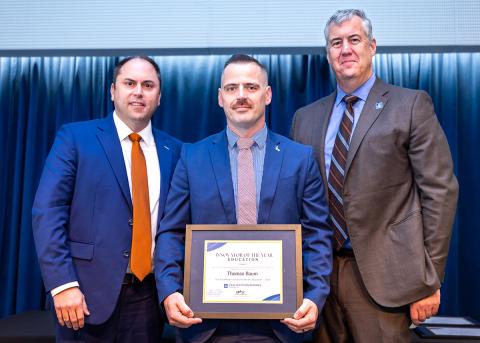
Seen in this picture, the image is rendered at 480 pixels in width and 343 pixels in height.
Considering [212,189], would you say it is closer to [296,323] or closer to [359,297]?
[296,323]

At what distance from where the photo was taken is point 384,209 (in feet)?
6.07

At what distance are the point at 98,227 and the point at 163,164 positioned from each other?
0.39m

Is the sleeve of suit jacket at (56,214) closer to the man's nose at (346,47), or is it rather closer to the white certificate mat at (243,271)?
the white certificate mat at (243,271)

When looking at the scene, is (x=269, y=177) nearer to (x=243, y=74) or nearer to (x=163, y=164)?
(x=243, y=74)

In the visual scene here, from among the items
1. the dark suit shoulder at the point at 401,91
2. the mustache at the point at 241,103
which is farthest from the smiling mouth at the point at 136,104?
the dark suit shoulder at the point at 401,91

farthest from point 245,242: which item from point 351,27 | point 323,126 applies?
point 351,27

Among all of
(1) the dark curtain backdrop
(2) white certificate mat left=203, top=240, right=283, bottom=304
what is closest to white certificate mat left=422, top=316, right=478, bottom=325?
(1) the dark curtain backdrop

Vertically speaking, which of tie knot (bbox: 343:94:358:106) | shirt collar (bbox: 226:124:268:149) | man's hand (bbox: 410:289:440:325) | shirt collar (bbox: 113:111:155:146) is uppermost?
tie knot (bbox: 343:94:358:106)

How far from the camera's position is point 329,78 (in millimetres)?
4004

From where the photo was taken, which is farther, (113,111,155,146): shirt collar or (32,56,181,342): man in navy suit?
(113,111,155,146): shirt collar

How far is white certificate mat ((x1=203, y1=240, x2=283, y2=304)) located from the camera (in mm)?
1573

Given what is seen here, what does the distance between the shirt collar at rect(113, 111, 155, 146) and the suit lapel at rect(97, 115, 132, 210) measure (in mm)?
29

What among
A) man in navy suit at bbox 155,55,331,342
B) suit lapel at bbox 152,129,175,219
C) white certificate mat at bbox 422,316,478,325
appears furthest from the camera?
white certificate mat at bbox 422,316,478,325

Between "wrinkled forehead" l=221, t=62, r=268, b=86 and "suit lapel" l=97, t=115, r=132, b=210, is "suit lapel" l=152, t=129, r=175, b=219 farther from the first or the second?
"wrinkled forehead" l=221, t=62, r=268, b=86
